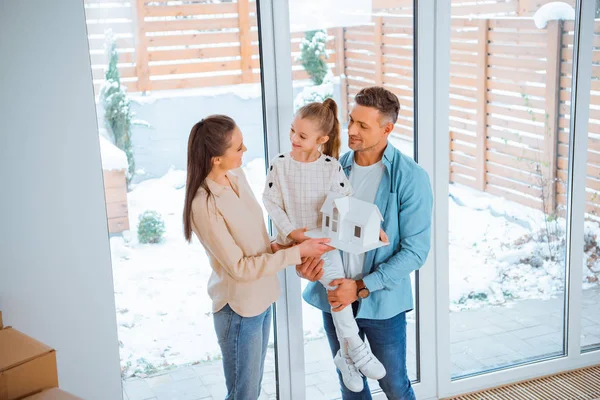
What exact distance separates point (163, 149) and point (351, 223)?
77 cm

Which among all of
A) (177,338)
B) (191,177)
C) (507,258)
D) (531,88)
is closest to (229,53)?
(191,177)

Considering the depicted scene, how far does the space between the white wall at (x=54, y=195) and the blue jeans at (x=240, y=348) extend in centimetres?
48

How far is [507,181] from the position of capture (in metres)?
3.06

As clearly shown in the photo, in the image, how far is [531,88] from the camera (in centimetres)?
303

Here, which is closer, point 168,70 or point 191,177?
point 191,177

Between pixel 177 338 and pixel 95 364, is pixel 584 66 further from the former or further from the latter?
pixel 95 364

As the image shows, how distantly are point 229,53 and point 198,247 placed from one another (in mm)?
733

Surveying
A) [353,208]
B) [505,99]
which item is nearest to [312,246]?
[353,208]

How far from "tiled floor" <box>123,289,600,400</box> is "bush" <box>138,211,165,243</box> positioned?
57 centimetres

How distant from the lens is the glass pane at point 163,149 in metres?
2.39

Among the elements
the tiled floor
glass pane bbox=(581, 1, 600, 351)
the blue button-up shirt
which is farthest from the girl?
glass pane bbox=(581, 1, 600, 351)

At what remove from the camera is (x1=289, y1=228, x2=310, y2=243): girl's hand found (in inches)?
87.9

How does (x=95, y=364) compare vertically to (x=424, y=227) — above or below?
below

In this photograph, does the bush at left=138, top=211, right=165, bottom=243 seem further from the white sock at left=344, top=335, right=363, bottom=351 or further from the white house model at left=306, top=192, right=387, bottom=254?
the white sock at left=344, top=335, right=363, bottom=351
